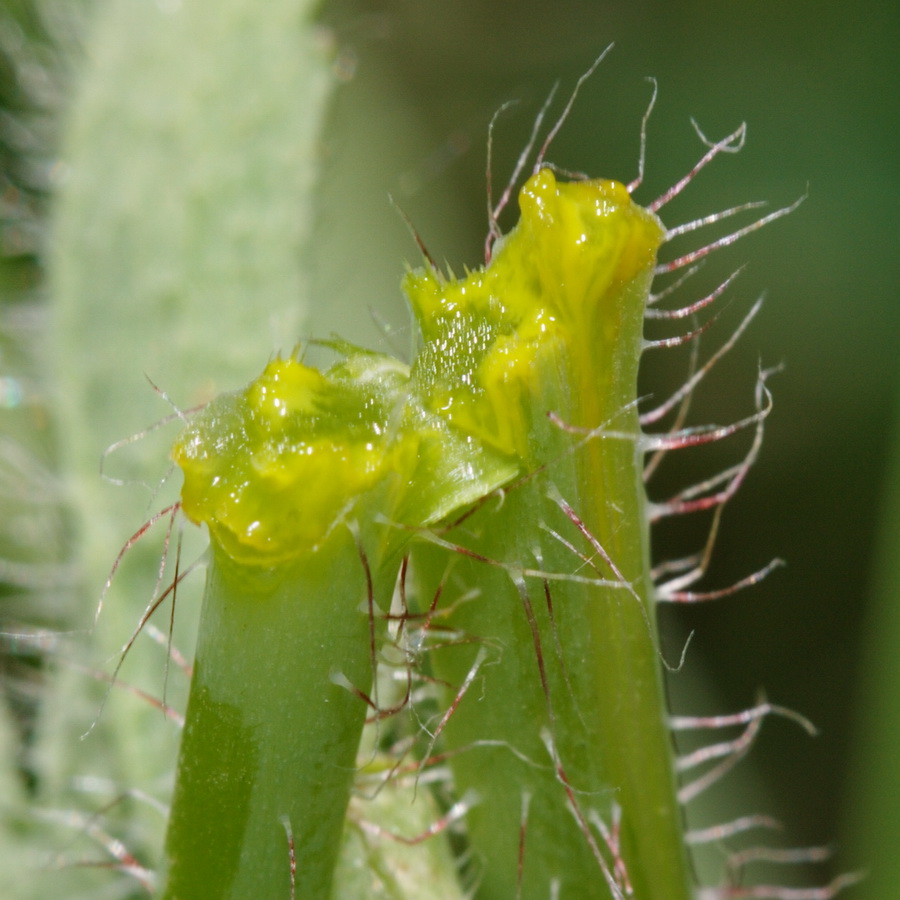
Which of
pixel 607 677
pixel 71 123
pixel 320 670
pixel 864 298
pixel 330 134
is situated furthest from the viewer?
pixel 864 298

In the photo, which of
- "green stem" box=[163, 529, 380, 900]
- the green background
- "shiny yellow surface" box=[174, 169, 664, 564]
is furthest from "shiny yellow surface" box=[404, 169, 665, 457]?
the green background

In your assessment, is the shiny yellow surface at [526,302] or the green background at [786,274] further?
the green background at [786,274]

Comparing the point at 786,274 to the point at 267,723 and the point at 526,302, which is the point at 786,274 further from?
the point at 267,723

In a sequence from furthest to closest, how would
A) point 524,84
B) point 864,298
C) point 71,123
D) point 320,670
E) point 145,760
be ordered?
point 524,84
point 864,298
point 71,123
point 145,760
point 320,670

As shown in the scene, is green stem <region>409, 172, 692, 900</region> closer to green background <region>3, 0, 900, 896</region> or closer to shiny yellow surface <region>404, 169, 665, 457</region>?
shiny yellow surface <region>404, 169, 665, 457</region>

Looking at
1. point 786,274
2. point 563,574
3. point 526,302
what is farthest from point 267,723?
point 786,274

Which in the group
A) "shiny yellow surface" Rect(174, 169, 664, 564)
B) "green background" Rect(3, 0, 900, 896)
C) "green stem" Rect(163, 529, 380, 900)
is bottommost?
"green stem" Rect(163, 529, 380, 900)

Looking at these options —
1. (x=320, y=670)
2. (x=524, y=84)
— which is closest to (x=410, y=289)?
(x=320, y=670)

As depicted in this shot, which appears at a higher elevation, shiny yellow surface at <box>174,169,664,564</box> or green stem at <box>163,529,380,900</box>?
shiny yellow surface at <box>174,169,664,564</box>

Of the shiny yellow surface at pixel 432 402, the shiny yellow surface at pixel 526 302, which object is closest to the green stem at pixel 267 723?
the shiny yellow surface at pixel 432 402

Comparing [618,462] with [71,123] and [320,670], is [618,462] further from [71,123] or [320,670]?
[71,123]

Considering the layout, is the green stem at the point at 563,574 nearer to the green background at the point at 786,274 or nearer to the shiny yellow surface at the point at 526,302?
the shiny yellow surface at the point at 526,302
